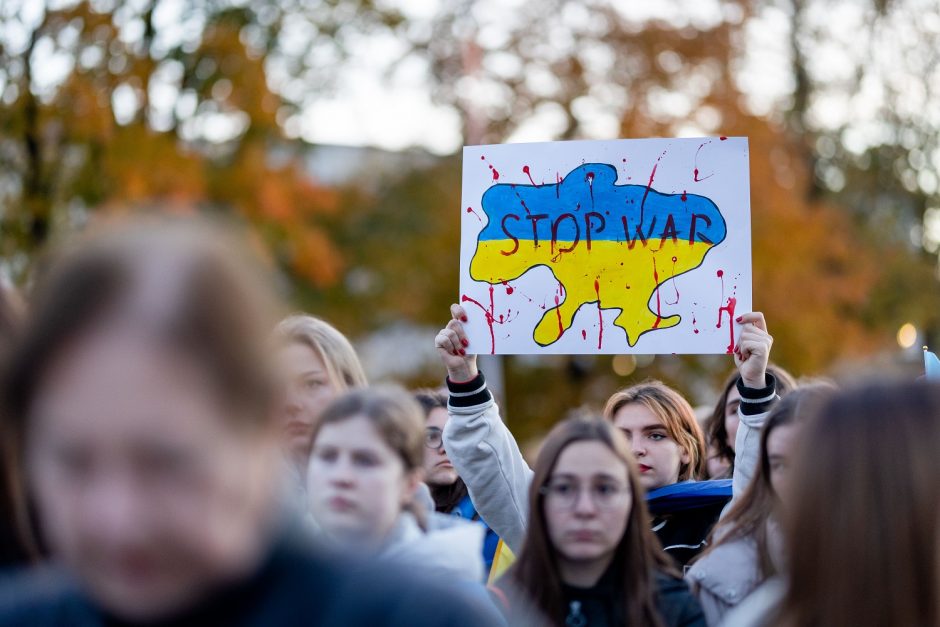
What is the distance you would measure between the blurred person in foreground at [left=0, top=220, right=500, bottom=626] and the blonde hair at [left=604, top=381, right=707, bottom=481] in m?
3.22

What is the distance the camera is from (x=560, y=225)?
4.54 metres

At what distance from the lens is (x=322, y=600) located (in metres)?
1.33

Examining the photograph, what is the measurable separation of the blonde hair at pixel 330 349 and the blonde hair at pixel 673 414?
3.48 feet

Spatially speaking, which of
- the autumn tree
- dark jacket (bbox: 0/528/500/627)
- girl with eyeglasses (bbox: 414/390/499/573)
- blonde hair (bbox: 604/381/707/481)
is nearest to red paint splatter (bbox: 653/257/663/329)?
blonde hair (bbox: 604/381/707/481)

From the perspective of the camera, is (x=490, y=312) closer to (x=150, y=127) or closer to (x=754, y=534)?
(x=754, y=534)

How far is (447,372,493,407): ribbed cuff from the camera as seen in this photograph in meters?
3.97

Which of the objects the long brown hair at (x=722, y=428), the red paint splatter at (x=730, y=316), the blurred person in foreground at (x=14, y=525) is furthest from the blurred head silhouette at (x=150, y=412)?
the long brown hair at (x=722, y=428)

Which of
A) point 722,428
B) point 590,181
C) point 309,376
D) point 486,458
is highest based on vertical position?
point 590,181

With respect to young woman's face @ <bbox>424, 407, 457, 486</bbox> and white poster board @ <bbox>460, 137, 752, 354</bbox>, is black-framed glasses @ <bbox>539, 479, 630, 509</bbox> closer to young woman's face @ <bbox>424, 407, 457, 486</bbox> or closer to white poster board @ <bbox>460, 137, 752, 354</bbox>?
white poster board @ <bbox>460, 137, 752, 354</bbox>

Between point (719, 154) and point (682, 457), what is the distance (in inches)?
44.6

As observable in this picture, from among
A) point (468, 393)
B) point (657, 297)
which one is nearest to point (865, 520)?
point (468, 393)

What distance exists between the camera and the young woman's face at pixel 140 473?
47.2 inches

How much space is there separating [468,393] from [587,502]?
2.92ft

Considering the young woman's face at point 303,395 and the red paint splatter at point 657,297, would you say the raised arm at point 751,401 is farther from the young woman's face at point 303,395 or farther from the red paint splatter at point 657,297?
the young woman's face at point 303,395
